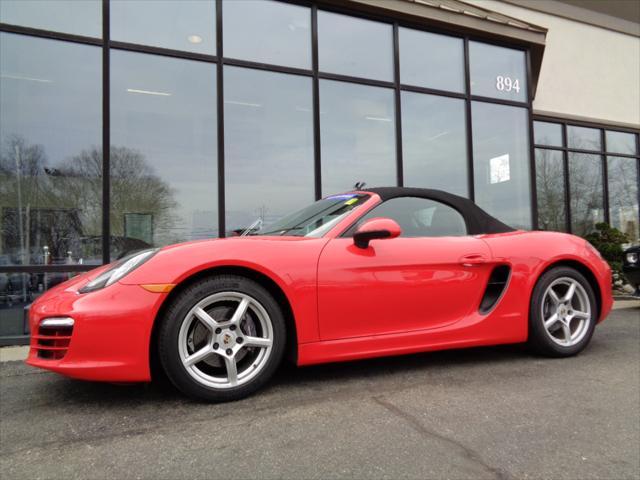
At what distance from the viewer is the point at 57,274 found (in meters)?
5.18

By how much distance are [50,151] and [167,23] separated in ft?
7.78

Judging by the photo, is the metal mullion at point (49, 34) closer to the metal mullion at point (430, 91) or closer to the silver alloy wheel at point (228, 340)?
the metal mullion at point (430, 91)

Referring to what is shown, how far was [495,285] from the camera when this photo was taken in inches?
120

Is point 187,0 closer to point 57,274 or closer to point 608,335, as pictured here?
point 57,274

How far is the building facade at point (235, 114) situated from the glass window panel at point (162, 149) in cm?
2

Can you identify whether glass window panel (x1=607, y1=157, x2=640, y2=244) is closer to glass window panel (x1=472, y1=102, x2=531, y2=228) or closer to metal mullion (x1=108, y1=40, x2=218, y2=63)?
glass window panel (x1=472, y1=102, x2=531, y2=228)

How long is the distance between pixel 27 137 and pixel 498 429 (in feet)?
19.9

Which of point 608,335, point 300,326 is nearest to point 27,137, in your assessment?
→ point 300,326

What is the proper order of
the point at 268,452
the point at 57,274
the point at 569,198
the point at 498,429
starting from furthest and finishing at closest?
the point at 569,198 < the point at 57,274 < the point at 498,429 < the point at 268,452

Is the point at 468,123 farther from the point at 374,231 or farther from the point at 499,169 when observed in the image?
the point at 374,231

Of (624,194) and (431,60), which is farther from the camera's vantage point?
(624,194)

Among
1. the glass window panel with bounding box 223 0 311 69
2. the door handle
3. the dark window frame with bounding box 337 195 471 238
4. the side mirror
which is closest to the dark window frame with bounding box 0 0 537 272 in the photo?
the glass window panel with bounding box 223 0 311 69

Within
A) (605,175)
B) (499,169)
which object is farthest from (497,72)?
(605,175)

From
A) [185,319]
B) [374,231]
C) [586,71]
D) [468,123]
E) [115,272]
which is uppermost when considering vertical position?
[586,71]
